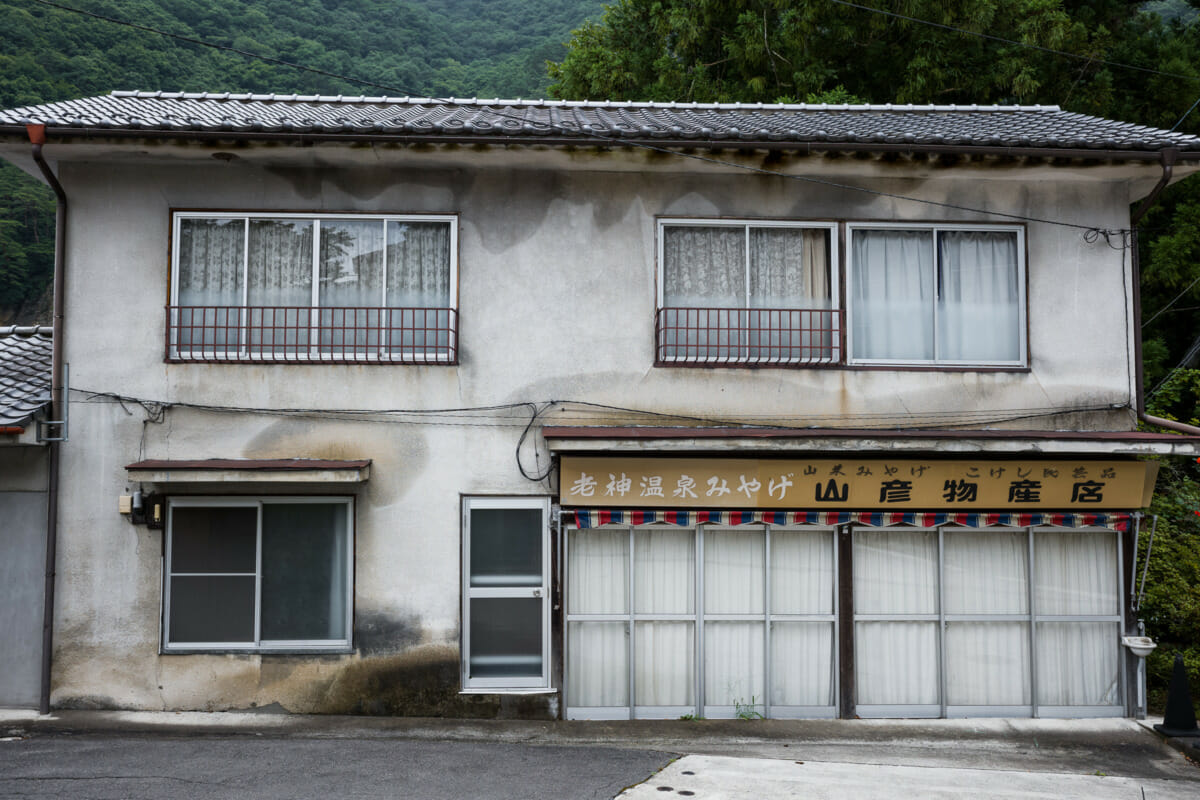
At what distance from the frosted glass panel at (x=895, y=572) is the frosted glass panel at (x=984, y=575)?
0.77 feet

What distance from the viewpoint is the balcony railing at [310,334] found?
1000 centimetres

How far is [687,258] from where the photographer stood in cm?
1040

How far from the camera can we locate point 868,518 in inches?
402

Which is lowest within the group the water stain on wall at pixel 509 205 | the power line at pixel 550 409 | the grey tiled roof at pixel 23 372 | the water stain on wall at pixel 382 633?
the water stain on wall at pixel 382 633

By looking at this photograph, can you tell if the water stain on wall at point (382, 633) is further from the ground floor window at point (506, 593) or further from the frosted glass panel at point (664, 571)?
the frosted glass panel at point (664, 571)

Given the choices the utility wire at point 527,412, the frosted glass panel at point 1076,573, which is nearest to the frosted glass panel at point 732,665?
the utility wire at point 527,412

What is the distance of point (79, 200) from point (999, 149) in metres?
10.2

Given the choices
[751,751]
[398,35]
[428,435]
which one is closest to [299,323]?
[428,435]

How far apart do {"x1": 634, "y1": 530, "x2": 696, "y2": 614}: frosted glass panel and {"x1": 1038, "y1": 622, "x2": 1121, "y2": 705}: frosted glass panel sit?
4.20 meters

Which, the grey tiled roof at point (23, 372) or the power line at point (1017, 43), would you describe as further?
the power line at point (1017, 43)

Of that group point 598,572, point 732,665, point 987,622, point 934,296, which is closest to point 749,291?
point 934,296

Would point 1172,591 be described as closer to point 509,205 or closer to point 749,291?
point 749,291

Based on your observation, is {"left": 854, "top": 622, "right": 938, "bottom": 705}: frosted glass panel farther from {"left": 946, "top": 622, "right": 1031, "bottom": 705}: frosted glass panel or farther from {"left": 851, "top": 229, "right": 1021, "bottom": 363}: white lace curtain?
{"left": 851, "top": 229, "right": 1021, "bottom": 363}: white lace curtain

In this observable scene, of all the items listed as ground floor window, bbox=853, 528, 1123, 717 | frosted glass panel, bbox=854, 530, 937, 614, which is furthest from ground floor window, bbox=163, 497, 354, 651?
ground floor window, bbox=853, 528, 1123, 717
